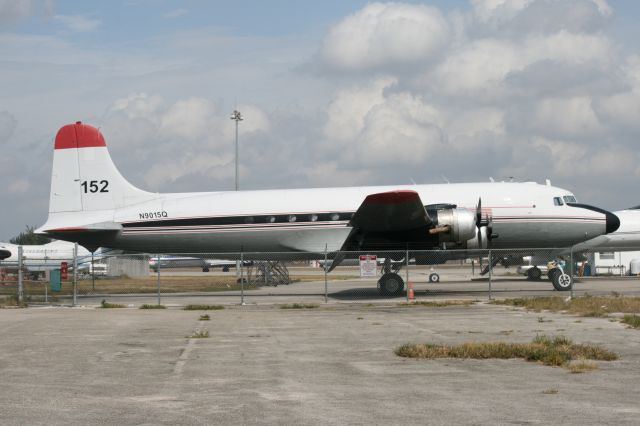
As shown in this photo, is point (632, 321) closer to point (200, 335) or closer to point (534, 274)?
point (200, 335)

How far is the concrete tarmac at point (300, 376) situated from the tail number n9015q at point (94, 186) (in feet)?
40.8

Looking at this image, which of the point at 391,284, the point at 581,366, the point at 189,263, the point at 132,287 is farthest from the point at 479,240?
the point at 189,263

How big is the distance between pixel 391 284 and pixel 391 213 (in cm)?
339

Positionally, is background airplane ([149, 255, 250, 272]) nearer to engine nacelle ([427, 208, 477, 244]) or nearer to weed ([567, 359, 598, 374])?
engine nacelle ([427, 208, 477, 244])

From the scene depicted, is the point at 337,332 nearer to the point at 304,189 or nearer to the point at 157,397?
the point at 157,397

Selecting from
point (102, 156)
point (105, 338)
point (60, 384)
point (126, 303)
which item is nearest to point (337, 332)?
point (105, 338)

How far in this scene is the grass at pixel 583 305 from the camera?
21109mm

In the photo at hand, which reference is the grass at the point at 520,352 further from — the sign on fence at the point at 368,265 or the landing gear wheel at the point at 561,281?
the landing gear wheel at the point at 561,281

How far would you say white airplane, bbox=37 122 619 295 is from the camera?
2947 centimetres

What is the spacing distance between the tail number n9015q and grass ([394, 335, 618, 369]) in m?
20.8

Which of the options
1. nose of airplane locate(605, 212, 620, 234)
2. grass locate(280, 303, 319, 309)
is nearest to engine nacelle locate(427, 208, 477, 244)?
grass locate(280, 303, 319, 309)

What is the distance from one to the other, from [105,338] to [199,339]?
2.08m

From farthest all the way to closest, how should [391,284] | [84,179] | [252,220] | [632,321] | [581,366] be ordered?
[84,179], [252,220], [391,284], [632,321], [581,366]

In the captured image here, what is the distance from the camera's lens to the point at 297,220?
29.8 meters
